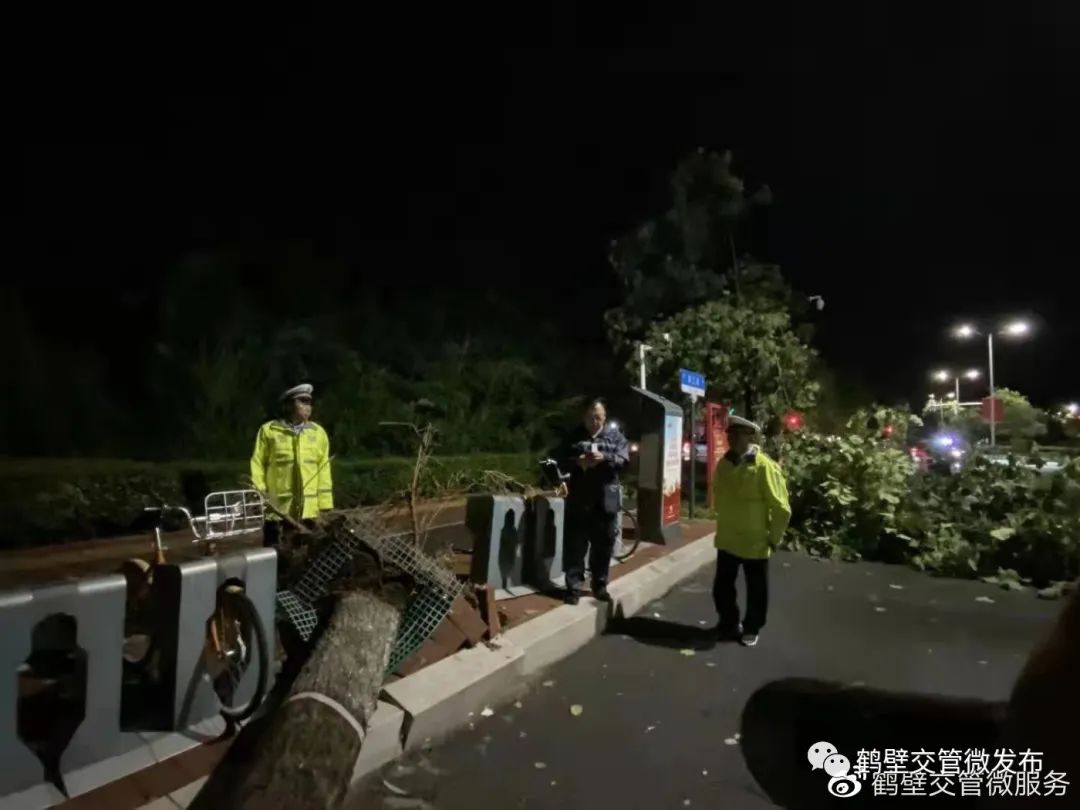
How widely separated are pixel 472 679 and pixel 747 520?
237 centimetres

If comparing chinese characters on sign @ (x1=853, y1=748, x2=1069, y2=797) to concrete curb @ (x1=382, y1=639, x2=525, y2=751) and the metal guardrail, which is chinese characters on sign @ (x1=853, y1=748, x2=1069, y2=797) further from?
the metal guardrail

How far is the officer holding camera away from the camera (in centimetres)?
625

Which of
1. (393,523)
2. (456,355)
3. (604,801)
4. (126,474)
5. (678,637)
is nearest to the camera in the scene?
(604,801)

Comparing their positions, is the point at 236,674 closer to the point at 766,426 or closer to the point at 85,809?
the point at 85,809

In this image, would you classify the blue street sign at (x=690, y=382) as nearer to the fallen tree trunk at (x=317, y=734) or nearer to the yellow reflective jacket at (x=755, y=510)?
the yellow reflective jacket at (x=755, y=510)

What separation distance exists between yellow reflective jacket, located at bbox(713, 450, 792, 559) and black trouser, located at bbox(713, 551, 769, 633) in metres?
0.10

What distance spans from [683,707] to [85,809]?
317 centimetres

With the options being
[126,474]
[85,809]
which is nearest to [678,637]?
[85,809]

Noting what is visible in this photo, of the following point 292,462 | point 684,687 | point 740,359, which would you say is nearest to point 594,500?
point 684,687

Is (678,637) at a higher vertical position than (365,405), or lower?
lower

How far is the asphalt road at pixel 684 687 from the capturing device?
3.65 metres

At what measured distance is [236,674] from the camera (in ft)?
12.8

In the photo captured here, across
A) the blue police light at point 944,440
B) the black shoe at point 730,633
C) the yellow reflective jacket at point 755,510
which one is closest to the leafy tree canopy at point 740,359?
the blue police light at point 944,440

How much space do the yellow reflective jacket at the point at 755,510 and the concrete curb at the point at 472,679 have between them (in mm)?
1308
